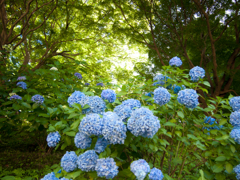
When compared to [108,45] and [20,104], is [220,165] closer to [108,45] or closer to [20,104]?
[20,104]

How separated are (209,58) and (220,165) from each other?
474 cm

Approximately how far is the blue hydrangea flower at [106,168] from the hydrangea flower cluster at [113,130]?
5.1 inches

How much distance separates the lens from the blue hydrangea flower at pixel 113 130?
1051 mm

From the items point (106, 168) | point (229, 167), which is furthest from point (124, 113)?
point (229, 167)

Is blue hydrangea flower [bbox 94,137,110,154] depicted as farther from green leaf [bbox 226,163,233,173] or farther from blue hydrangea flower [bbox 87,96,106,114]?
green leaf [bbox 226,163,233,173]

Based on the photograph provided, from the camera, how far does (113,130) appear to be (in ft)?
3.43

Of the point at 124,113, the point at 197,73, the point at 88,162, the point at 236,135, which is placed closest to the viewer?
the point at 88,162

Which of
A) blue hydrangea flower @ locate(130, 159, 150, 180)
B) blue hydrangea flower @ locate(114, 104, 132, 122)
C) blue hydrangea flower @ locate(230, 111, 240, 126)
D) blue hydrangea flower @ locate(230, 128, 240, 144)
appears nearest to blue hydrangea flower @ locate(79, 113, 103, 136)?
blue hydrangea flower @ locate(114, 104, 132, 122)

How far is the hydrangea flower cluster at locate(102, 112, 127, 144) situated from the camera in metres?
1.05

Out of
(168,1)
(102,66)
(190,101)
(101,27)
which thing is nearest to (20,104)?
(190,101)

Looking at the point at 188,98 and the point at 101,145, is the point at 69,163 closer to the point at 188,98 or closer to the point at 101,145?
the point at 101,145

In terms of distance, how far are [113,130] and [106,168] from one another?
0.77 feet

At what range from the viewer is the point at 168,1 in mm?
4676

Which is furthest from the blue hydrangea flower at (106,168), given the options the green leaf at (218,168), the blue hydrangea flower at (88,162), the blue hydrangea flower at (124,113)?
the green leaf at (218,168)
